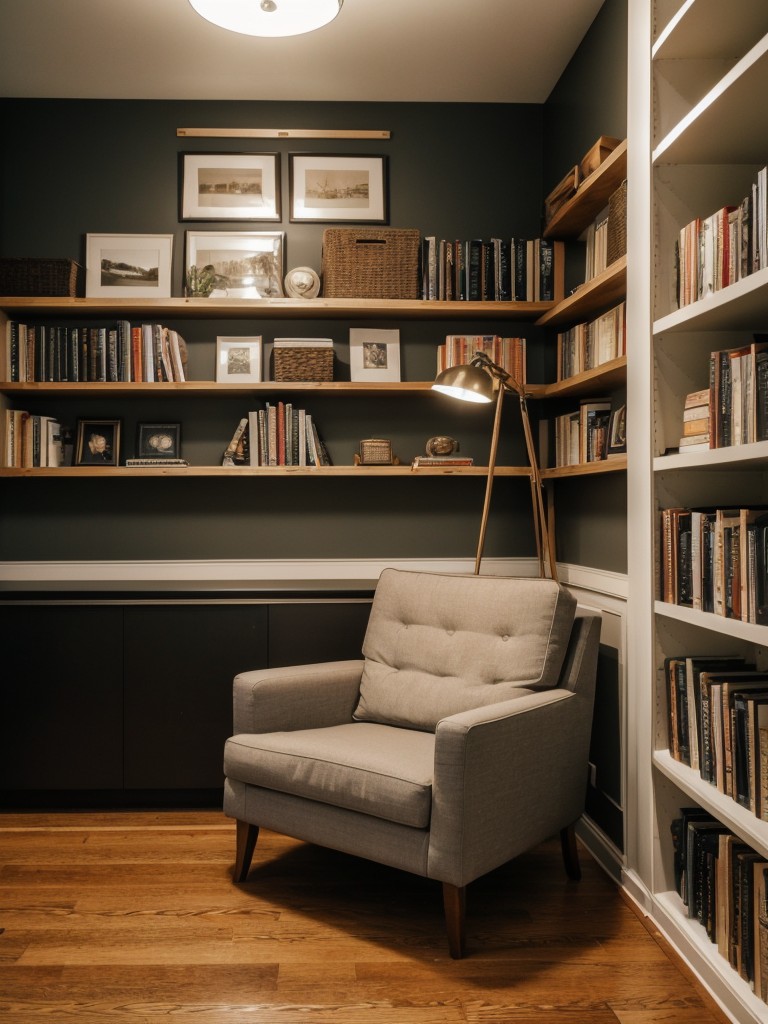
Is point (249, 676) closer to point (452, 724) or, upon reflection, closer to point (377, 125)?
point (452, 724)

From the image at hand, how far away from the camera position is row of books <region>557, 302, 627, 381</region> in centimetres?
257

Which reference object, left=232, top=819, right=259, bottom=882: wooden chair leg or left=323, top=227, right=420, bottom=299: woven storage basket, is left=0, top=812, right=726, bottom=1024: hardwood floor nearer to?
left=232, top=819, right=259, bottom=882: wooden chair leg

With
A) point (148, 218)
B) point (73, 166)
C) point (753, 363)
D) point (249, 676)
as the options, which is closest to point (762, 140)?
point (753, 363)

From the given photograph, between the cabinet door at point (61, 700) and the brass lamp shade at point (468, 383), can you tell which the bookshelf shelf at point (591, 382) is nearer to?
the brass lamp shade at point (468, 383)

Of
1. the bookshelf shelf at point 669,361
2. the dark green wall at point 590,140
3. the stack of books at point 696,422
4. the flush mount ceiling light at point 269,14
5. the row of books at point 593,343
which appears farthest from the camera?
the dark green wall at point 590,140

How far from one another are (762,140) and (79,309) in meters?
2.54

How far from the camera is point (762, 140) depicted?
6.52ft

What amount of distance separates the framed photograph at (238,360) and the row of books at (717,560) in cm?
195

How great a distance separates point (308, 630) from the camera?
10.2ft

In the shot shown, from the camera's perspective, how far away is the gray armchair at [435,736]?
2.05 meters

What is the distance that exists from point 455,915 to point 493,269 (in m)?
2.40

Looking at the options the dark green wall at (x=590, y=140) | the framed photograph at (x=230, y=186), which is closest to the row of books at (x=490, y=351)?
the dark green wall at (x=590, y=140)

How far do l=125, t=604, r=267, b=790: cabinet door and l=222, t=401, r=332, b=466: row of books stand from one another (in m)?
0.63

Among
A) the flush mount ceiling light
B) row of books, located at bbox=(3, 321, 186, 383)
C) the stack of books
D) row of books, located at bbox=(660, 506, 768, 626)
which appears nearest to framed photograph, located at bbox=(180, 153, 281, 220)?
row of books, located at bbox=(3, 321, 186, 383)
